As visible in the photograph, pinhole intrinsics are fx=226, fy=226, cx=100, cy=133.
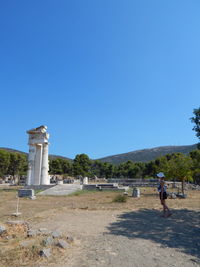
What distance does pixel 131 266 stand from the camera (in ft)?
17.1

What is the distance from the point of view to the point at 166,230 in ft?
29.3

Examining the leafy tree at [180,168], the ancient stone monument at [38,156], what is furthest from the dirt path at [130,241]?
the ancient stone monument at [38,156]

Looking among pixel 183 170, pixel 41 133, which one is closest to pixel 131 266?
pixel 183 170

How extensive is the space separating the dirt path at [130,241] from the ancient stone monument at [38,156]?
1036 inches

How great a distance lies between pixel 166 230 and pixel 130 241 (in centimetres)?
239

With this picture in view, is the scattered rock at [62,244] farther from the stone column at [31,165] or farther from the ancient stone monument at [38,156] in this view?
the stone column at [31,165]

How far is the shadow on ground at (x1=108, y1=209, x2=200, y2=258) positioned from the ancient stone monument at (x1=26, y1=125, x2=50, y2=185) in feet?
88.8

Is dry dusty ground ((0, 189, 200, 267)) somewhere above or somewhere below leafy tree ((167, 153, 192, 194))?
below

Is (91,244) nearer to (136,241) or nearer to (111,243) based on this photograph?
(111,243)

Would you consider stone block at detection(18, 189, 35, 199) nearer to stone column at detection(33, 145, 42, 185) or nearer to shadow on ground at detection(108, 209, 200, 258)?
stone column at detection(33, 145, 42, 185)

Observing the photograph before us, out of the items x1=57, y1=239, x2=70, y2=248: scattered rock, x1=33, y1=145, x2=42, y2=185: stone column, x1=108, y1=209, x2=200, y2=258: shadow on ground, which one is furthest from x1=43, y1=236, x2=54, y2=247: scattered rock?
x1=33, y1=145, x2=42, y2=185: stone column

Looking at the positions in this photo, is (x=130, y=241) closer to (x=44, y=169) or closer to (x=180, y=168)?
(x=180, y=168)

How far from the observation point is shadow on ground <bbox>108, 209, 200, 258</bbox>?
7.09 meters

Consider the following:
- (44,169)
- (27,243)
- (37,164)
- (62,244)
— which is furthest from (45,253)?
(37,164)
